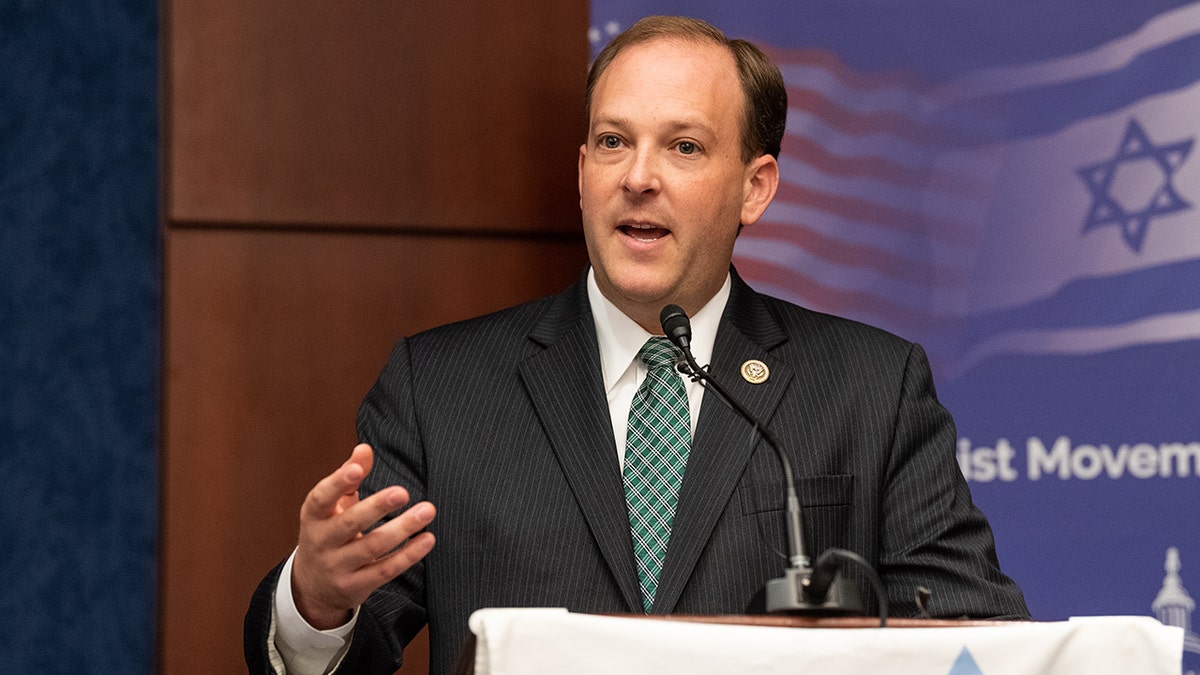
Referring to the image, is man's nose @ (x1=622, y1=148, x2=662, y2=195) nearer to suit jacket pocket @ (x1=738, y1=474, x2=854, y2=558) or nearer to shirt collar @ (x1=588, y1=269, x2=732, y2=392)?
shirt collar @ (x1=588, y1=269, x2=732, y2=392)

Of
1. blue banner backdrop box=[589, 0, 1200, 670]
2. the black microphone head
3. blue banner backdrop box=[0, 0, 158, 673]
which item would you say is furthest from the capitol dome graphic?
blue banner backdrop box=[0, 0, 158, 673]

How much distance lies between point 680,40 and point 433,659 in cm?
→ 115

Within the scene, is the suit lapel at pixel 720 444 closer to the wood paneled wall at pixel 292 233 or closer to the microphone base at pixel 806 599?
the microphone base at pixel 806 599

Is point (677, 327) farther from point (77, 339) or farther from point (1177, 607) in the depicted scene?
point (77, 339)

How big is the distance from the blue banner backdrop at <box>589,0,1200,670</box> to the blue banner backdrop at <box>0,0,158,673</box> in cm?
110

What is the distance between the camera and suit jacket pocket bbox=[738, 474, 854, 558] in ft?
6.69

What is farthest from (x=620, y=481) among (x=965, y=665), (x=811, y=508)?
(x=965, y=665)

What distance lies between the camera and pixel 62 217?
286 centimetres

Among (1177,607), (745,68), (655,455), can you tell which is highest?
(745,68)

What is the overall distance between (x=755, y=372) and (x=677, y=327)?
0.53m

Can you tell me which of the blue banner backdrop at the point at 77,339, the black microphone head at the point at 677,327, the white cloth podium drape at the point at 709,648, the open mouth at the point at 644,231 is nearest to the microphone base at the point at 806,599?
the white cloth podium drape at the point at 709,648

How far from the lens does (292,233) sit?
9.12 ft

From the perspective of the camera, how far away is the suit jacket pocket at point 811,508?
6.69 ft

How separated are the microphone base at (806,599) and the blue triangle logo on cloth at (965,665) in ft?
0.37
